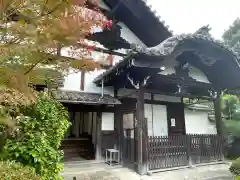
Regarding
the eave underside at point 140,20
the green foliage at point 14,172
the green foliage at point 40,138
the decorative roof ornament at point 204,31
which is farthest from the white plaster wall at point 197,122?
the green foliage at point 14,172

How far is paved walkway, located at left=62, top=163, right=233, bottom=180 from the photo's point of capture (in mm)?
5449

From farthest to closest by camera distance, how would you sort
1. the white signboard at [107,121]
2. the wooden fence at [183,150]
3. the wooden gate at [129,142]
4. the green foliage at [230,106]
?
the green foliage at [230,106] < the white signboard at [107,121] < the wooden gate at [129,142] < the wooden fence at [183,150]

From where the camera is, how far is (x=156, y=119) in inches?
336

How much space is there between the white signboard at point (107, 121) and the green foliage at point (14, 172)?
180 inches

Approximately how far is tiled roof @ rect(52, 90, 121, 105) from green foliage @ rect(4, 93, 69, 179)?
71.5 inches

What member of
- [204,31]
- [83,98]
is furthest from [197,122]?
[83,98]

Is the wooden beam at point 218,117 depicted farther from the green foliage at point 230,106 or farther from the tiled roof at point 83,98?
the tiled roof at point 83,98

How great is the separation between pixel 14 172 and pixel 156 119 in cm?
649

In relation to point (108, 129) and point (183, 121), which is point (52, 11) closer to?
point (108, 129)

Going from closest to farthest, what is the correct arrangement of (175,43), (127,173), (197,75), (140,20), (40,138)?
(40,138)
(127,173)
(175,43)
(197,75)
(140,20)

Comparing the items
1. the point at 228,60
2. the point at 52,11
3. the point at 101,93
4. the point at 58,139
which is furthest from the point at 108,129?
the point at 52,11

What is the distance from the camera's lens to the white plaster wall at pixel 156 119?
829 cm

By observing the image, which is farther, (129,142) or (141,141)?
(129,142)

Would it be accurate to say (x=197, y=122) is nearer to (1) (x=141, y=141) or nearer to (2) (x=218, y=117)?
(2) (x=218, y=117)
